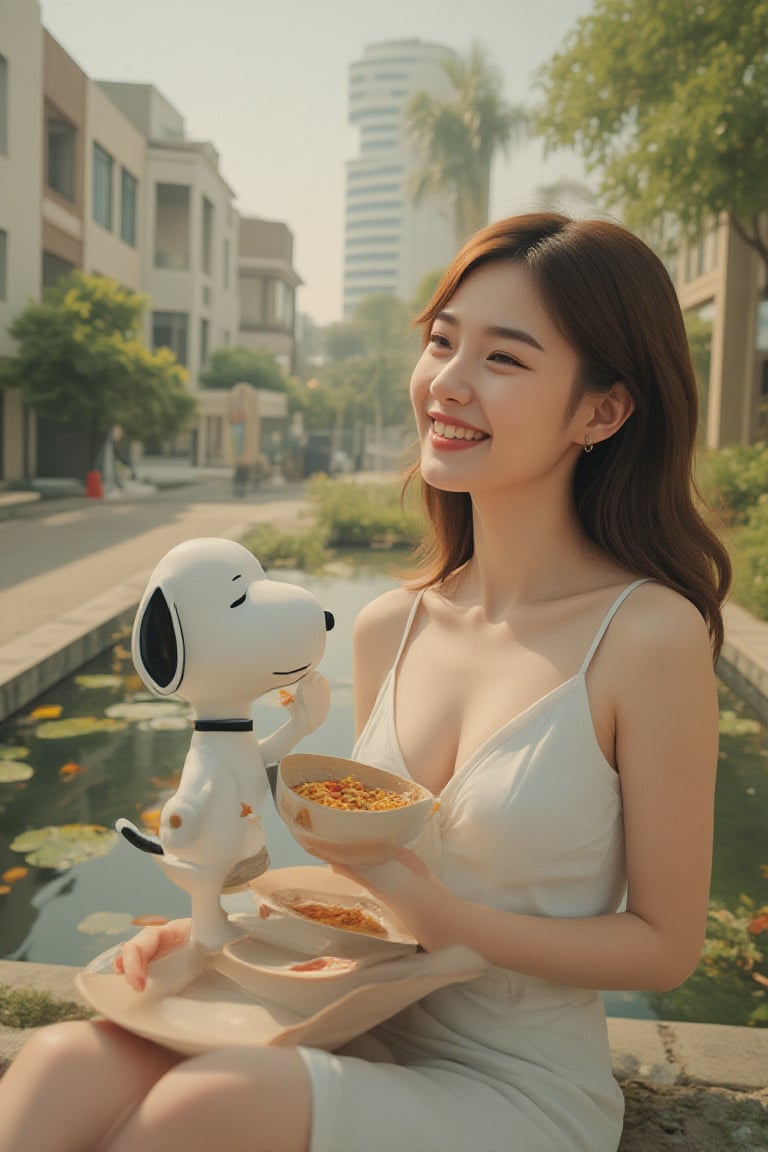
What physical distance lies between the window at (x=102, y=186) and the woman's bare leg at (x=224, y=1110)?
31.8m

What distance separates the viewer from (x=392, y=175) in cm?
15412

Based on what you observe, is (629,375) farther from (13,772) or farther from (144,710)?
(144,710)

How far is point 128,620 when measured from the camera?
27.5 feet

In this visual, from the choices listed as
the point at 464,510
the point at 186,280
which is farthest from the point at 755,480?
the point at 186,280

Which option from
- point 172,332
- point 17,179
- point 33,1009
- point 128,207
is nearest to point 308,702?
point 33,1009

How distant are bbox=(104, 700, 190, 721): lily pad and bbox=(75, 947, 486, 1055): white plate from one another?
480 centimetres

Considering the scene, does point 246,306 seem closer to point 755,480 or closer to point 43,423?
point 43,423

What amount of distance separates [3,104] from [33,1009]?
22574 mm

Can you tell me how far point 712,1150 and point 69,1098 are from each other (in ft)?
4.01

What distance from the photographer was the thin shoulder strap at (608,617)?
1797 mm

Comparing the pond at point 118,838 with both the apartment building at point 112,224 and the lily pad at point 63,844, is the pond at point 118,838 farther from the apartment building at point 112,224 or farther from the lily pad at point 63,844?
the apartment building at point 112,224

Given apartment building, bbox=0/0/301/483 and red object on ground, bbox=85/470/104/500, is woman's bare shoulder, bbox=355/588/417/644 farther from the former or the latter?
apartment building, bbox=0/0/301/483

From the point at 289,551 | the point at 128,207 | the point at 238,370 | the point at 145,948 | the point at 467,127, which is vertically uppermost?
the point at 467,127

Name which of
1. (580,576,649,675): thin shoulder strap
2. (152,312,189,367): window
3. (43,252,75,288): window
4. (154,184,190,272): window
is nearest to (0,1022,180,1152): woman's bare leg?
(580,576,649,675): thin shoulder strap
